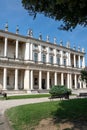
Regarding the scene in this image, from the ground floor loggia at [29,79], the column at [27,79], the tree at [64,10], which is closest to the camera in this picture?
the tree at [64,10]

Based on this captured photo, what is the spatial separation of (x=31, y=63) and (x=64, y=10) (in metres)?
46.4

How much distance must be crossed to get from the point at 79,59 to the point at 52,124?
6809cm

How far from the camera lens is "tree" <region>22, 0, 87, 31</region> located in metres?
9.87

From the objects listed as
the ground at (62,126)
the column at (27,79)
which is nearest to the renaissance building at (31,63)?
the column at (27,79)

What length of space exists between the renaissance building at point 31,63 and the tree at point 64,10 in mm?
37672

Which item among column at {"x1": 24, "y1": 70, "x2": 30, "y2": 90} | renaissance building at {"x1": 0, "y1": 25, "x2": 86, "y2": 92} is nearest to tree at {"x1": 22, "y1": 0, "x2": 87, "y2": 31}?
renaissance building at {"x1": 0, "y1": 25, "x2": 86, "y2": 92}

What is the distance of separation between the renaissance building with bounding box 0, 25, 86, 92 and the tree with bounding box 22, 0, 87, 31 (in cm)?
3767

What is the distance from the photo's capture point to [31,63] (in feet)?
187

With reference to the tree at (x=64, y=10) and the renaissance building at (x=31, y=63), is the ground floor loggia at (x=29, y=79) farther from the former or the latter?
the tree at (x=64, y=10)

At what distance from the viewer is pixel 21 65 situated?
55.0 meters

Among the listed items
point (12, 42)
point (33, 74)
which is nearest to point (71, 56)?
point (33, 74)

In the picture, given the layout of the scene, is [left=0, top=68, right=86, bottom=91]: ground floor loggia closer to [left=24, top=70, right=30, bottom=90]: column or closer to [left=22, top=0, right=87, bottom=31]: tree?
[left=24, top=70, right=30, bottom=90]: column

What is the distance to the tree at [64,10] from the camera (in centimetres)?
987

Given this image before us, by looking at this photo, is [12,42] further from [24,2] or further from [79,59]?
[24,2]
